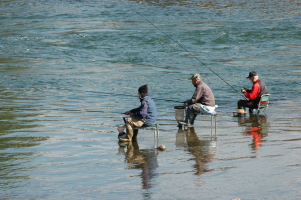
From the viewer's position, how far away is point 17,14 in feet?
115

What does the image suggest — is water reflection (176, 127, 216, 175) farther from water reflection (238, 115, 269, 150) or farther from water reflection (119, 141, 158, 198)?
water reflection (238, 115, 269, 150)

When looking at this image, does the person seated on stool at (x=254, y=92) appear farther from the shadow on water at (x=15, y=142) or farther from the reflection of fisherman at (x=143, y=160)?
the shadow on water at (x=15, y=142)

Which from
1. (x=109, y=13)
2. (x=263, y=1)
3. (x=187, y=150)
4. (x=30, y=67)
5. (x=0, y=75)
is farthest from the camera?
(x=263, y=1)

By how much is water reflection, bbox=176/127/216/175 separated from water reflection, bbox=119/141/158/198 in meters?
0.64

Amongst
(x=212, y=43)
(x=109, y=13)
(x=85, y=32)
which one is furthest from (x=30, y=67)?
(x=109, y=13)

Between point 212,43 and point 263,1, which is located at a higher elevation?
point 263,1

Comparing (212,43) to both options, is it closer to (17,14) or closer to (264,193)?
(17,14)

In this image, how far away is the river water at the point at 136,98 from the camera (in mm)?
8352

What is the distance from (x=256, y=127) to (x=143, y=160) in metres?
3.55

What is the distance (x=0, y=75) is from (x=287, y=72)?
1046 cm

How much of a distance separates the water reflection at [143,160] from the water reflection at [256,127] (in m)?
1.75

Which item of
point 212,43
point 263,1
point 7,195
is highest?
point 263,1

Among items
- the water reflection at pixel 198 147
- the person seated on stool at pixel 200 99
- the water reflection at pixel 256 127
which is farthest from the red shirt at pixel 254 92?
the water reflection at pixel 198 147

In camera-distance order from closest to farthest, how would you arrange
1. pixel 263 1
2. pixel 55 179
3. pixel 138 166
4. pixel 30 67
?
pixel 55 179 < pixel 138 166 < pixel 30 67 < pixel 263 1
